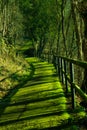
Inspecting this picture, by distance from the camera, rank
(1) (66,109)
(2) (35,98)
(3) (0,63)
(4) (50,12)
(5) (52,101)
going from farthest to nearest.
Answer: (4) (50,12), (3) (0,63), (2) (35,98), (5) (52,101), (1) (66,109)

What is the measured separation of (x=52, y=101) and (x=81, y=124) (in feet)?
11.8

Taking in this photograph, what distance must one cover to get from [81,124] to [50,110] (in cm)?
208

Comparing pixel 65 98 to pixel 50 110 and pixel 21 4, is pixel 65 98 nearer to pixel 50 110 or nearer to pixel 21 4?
pixel 50 110

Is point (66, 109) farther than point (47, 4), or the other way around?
point (47, 4)

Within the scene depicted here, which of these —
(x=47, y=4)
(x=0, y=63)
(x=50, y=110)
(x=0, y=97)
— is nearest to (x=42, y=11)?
(x=47, y=4)

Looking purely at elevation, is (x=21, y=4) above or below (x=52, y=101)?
above

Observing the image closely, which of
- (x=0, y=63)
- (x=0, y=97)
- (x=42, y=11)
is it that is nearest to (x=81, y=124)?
(x=0, y=97)

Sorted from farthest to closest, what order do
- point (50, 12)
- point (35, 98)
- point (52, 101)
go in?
point (50, 12), point (35, 98), point (52, 101)

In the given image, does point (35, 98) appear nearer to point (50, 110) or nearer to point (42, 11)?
point (50, 110)

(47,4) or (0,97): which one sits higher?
(47,4)

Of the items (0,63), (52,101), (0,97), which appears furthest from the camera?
(0,63)

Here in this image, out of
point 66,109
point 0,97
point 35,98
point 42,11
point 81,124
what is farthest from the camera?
point 42,11

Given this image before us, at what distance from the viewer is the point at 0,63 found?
25578 mm

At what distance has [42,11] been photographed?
73.9 m
